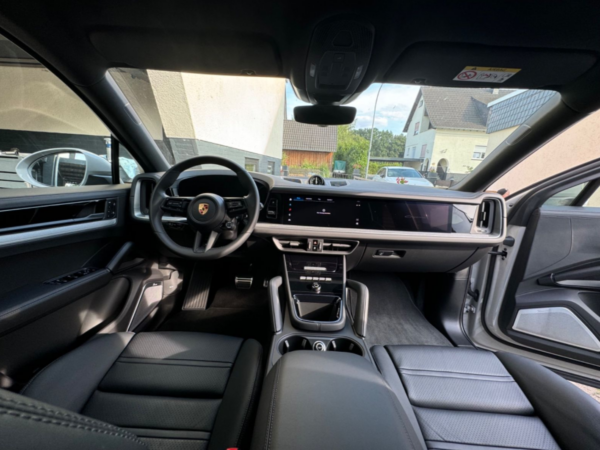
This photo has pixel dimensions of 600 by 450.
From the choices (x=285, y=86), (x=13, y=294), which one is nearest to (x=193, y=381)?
(x=13, y=294)

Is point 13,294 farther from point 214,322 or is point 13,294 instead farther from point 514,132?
point 514,132

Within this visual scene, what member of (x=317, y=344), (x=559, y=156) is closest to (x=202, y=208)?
(x=317, y=344)

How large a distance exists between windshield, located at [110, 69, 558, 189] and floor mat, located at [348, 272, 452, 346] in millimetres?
1010

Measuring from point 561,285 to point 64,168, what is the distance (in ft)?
11.1

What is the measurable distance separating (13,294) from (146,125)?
1173 mm

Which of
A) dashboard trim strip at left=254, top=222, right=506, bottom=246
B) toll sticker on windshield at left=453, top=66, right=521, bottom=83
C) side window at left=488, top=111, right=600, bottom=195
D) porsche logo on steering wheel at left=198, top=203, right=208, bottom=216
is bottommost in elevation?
dashboard trim strip at left=254, top=222, right=506, bottom=246

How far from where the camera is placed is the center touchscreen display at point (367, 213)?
5.91ft

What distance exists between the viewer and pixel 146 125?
1816 millimetres

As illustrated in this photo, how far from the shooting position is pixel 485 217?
1.89 meters

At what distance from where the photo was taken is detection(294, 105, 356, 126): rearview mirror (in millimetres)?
1571

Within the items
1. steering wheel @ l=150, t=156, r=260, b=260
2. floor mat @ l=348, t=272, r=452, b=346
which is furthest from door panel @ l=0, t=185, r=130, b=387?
floor mat @ l=348, t=272, r=452, b=346

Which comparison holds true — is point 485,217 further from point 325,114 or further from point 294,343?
point 294,343

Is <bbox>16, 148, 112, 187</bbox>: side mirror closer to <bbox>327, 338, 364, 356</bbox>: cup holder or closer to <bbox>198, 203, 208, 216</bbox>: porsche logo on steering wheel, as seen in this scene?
<bbox>198, 203, 208, 216</bbox>: porsche logo on steering wheel

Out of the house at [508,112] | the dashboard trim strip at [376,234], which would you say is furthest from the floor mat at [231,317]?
the house at [508,112]
